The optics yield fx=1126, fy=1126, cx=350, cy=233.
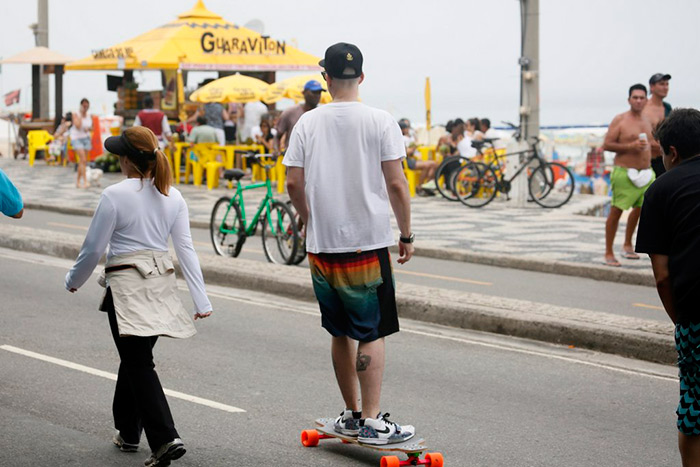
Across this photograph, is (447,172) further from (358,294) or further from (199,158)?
(358,294)

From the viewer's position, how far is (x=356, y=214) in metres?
5.45

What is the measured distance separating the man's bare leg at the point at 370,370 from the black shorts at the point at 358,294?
0.05 meters

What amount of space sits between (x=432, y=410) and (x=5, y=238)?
29.0 ft

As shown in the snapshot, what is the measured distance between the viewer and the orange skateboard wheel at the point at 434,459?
5225 millimetres

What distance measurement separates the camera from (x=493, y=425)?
622cm

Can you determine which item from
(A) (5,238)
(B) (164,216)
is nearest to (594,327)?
(B) (164,216)

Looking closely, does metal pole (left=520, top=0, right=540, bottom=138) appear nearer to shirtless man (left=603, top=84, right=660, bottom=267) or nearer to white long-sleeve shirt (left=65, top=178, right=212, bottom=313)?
shirtless man (left=603, top=84, right=660, bottom=267)

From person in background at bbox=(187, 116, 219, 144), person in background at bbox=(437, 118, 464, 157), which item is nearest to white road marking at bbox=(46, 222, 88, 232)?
person in background at bbox=(187, 116, 219, 144)

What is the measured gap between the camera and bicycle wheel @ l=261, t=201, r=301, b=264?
40.8 ft

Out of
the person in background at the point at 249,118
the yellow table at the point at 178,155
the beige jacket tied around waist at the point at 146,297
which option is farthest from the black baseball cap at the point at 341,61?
the person in background at the point at 249,118

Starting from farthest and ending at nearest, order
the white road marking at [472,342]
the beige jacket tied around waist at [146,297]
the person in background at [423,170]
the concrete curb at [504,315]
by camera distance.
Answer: the person in background at [423,170] < the concrete curb at [504,315] < the white road marking at [472,342] < the beige jacket tied around waist at [146,297]

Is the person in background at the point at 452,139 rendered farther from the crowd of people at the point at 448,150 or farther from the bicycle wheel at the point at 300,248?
the bicycle wheel at the point at 300,248

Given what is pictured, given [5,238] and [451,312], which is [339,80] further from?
[5,238]

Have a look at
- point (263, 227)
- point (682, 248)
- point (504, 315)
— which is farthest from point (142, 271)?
point (263, 227)
